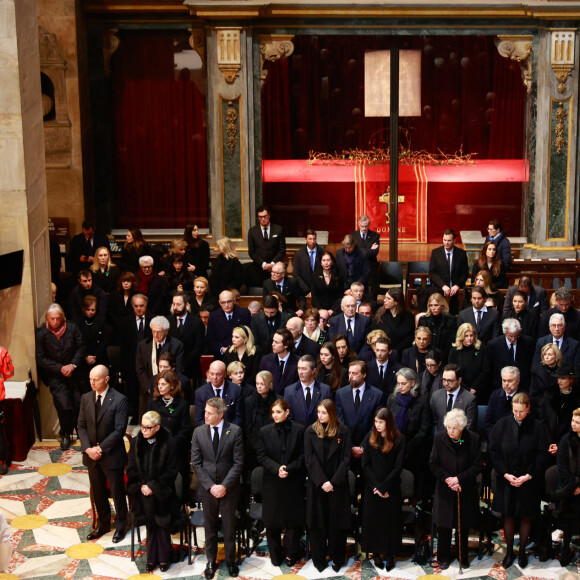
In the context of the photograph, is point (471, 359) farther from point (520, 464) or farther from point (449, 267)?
point (449, 267)

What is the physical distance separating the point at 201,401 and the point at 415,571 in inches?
91.3

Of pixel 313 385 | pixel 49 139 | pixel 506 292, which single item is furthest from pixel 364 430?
pixel 49 139

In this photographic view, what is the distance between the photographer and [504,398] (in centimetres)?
953

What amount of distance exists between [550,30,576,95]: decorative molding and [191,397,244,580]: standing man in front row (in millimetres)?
8389

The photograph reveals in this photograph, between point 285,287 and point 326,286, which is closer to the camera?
point 285,287

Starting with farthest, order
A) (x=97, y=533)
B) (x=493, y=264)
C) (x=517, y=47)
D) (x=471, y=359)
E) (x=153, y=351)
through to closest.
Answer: (x=517, y=47) < (x=493, y=264) < (x=153, y=351) < (x=471, y=359) < (x=97, y=533)

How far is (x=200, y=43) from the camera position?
15297mm

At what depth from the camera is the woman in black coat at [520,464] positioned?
8922 millimetres

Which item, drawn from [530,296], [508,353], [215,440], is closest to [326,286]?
[530,296]

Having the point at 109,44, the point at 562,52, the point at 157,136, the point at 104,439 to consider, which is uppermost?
the point at 109,44

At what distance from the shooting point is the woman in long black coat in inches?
353

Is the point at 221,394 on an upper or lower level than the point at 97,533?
upper

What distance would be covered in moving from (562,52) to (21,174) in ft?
25.7

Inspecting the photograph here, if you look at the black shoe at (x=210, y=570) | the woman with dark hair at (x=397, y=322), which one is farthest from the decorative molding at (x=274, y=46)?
the black shoe at (x=210, y=570)
